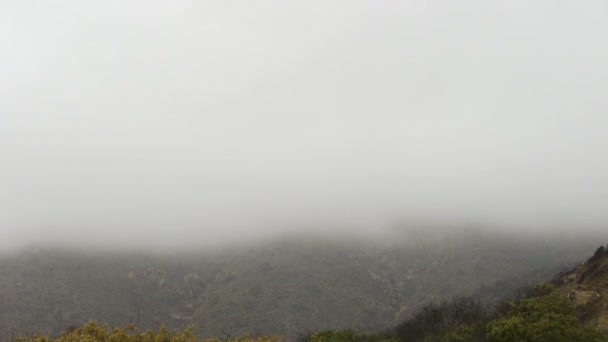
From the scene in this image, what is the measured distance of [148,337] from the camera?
18.2m

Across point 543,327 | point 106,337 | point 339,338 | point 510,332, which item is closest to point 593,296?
point 543,327

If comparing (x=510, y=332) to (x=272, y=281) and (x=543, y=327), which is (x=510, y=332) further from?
(x=272, y=281)

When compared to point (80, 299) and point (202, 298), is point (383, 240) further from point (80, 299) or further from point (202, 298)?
point (80, 299)

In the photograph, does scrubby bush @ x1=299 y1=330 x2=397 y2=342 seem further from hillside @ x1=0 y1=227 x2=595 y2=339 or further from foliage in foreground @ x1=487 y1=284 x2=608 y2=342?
hillside @ x1=0 y1=227 x2=595 y2=339

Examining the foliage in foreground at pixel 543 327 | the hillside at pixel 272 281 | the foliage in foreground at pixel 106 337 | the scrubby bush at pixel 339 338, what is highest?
the foliage in foreground at pixel 106 337

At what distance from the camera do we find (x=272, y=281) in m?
138

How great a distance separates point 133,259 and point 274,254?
47459mm

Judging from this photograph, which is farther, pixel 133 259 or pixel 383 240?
pixel 383 240

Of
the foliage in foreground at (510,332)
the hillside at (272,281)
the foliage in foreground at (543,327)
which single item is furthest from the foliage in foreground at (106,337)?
the hillside at (272,281)

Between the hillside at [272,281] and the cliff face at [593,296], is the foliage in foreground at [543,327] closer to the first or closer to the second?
the cliff face at [593,296]

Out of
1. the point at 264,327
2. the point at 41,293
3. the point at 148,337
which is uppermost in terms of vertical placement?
the point at 148,337

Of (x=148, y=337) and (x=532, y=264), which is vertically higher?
(x=148, y=337)

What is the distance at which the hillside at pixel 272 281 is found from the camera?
375ft

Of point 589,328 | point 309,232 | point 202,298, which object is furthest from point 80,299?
point 589,328
